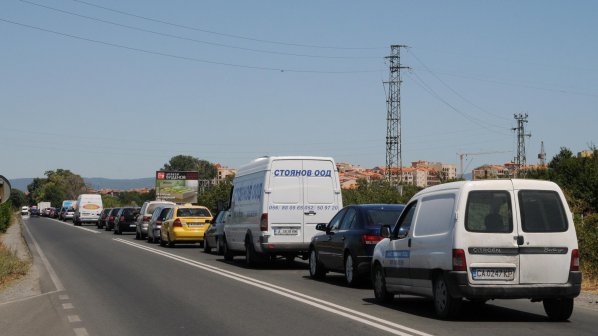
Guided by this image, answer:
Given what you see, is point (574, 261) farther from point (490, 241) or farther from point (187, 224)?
point (187, 224)

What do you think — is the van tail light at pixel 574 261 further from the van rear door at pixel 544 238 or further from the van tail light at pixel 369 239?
the van tail light at pixel 369 239

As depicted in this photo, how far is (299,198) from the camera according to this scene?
2242cm

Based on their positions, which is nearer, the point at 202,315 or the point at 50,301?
the point at 202,315

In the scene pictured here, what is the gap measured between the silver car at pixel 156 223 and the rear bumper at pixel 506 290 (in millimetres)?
27065

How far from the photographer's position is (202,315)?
13211 mm

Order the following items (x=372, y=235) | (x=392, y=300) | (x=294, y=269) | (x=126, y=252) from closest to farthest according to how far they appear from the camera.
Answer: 1. (x=392, y=300)
2. (x=372, y=235)
3. (x=294, y=269)
4. (x=126, y=252)

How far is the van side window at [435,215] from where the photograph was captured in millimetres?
12352

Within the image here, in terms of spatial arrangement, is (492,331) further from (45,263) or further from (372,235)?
(45,263)

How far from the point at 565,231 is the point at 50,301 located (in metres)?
8.45

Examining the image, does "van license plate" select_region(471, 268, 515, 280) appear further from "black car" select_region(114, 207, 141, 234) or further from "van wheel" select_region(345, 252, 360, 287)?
"black car" select_region(114, 207, 141, 234)

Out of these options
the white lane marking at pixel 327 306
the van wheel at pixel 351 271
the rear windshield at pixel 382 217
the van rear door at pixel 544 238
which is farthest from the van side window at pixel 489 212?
the van wheel at pixel 351 271

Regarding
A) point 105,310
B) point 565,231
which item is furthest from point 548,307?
point 105,310

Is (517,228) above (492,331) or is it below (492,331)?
above

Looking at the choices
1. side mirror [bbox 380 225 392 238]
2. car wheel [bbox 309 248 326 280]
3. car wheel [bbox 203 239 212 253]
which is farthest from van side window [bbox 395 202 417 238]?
car wheel [bbox 203 239 212 253]
